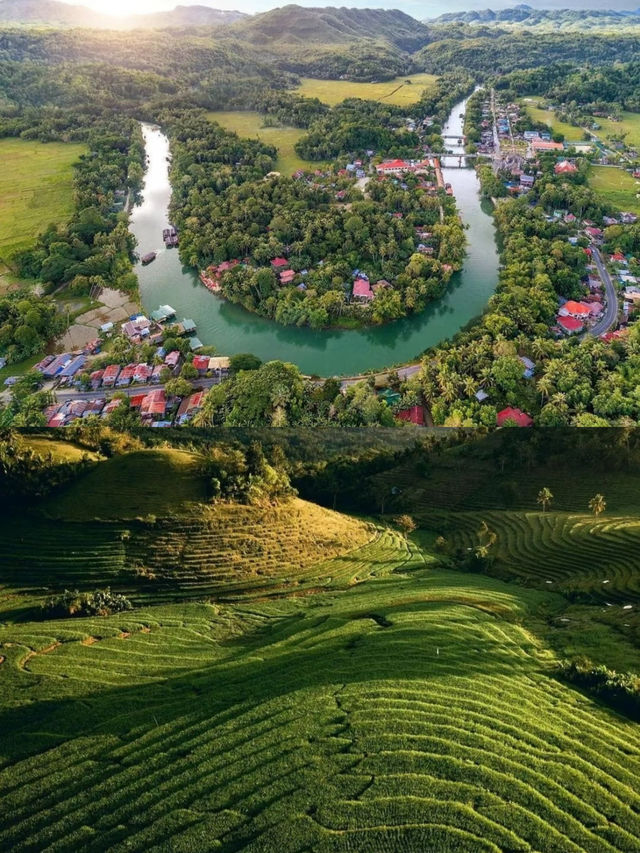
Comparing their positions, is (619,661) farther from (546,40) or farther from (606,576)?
(546,40)

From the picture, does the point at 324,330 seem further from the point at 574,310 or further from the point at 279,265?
the point at 574,310

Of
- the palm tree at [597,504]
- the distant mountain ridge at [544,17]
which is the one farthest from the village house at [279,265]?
the distant mountain ridge at [544,17]

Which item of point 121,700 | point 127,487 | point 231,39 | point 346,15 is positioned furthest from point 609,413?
point 346,15

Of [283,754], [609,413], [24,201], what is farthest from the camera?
[24,201]

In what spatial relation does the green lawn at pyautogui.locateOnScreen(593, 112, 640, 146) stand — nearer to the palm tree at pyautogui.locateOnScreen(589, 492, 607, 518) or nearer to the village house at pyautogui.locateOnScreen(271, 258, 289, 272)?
the village house at pyautogui.locateOnScreen(271, 258, 289, 272)

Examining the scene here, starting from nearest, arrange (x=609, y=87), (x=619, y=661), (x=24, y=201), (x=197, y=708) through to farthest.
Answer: (x=197, y=708)
(x=619, y=661)
(x=24, y=201)
(x=609, y=87)
